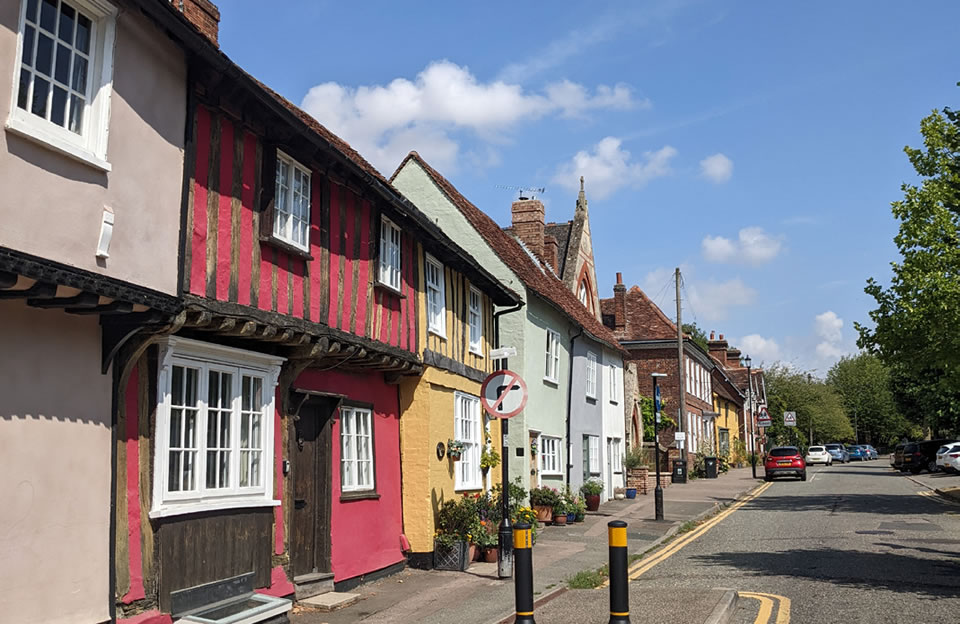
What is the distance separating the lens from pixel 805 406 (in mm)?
78312

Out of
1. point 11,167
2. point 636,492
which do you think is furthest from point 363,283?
point 636,492

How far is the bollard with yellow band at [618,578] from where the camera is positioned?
730cm

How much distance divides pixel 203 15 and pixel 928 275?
1791cm

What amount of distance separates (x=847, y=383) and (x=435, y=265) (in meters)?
89.2

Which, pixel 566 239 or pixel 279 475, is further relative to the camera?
pixel 566 239

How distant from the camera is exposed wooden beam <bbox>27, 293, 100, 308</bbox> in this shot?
6.55m

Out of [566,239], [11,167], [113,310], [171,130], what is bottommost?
[113,310]

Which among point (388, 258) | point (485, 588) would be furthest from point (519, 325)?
point (485, 588)

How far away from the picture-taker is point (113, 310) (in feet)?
23.2

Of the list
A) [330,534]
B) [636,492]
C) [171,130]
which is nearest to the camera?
[171,130]

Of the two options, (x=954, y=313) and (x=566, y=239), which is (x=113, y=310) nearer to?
(x=954, y=313)

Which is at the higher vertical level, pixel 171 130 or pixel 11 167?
pixel 171 130

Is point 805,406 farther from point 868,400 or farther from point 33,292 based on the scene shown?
point 33,292

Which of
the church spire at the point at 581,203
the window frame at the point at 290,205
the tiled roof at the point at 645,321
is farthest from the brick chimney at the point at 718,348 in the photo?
the window frame at the point at 290,205
